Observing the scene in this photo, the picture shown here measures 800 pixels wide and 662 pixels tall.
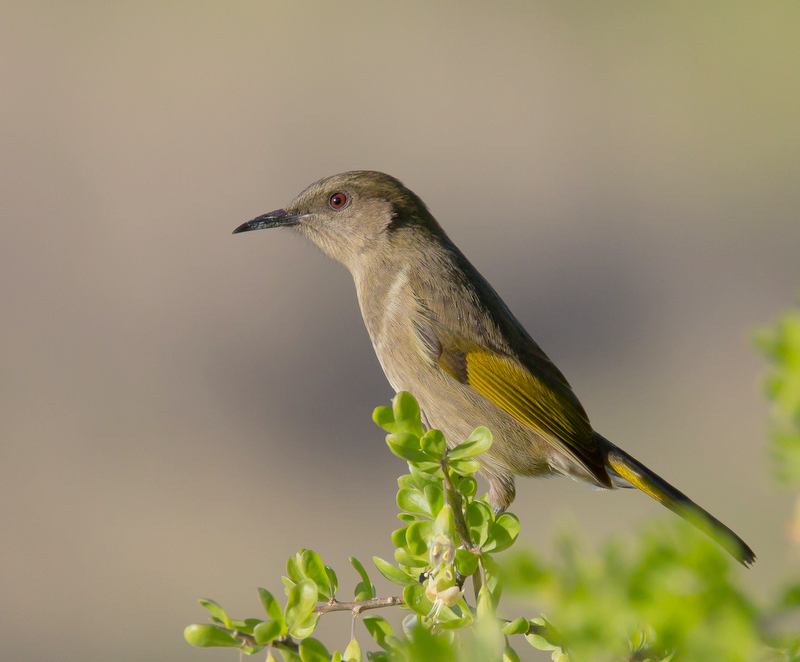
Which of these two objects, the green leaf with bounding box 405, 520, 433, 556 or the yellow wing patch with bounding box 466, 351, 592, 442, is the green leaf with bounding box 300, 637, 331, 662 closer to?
the green leaf with bounding box 405, 520, 433, 556

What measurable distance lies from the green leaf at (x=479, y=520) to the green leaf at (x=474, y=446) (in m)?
0.14

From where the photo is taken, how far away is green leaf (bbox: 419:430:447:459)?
4.91 feet

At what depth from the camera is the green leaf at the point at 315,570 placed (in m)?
1.48

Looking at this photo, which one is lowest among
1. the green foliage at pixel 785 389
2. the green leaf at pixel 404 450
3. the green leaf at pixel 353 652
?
the green leaf at pixel 353 652

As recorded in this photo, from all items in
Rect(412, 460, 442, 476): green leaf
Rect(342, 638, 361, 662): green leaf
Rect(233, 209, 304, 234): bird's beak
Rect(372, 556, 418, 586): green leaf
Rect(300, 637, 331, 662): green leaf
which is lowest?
Rect(342, 638, 361, 662): green leaf

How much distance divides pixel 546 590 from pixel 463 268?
2750 millimetres

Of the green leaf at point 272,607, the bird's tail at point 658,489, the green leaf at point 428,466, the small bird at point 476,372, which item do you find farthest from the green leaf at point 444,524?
the small bird at point 476,372

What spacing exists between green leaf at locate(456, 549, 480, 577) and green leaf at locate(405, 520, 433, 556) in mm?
67

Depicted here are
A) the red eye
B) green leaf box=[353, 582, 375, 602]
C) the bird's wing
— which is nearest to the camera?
green leaf box=[353, 582, 375, 602]

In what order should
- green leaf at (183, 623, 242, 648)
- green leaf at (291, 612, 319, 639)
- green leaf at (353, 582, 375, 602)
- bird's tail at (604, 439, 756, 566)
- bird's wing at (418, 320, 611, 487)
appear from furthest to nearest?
bird's wing at (418, 320, 611, 487)
bird's tail at (604, 439, 756, 566)
green leaf at (353, 582, 375, 602)
green leaf at (291, 612, 319, 639)
green leaf at (183, 623, 242, 648)

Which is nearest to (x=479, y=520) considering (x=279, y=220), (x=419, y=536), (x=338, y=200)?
(x=419, y=536)

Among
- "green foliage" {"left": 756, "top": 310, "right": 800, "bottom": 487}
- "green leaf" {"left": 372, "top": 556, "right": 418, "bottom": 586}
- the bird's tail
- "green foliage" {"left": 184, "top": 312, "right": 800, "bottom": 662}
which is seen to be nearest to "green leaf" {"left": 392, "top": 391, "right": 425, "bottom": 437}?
"green foliage" {"left": 184, "top": 312, "right": 800, "bottom": 662}

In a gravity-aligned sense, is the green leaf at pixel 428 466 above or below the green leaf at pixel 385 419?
below

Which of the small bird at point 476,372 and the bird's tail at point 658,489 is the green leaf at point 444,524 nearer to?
the bird's tail at point 658,489
